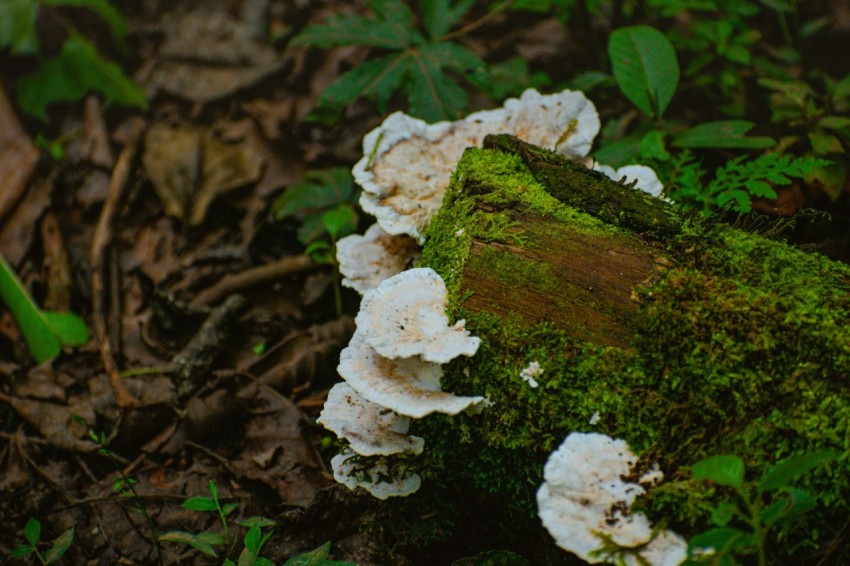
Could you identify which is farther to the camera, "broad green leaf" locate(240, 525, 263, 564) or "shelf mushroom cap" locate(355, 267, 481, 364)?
"broad green leaf" locate(240, 525, 263, 564)

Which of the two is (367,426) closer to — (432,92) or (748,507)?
(748,507)

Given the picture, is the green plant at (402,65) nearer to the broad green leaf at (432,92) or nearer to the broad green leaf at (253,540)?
the broad green leaf at (432,92)

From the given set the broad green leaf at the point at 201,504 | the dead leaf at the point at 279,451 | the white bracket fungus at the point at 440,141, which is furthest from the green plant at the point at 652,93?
the broad green leaf at the point at 201,504

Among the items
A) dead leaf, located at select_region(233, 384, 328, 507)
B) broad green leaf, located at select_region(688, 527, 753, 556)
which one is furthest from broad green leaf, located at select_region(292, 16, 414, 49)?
broad green leaf, located at select_region(688, 527, 753, 556)

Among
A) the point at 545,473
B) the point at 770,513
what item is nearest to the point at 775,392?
the point at 770,513

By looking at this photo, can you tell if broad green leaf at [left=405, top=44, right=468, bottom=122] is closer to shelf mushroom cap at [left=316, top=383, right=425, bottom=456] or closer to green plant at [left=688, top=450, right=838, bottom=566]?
shelf mushroom cap at [left=316, top=383, right=425, bottom=456]

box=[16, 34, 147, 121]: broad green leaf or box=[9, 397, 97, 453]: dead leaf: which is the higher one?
box=[16, 34, 147, 121]: broad green leaf

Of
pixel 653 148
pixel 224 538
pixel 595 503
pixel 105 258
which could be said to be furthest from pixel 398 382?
pixel 105 258
